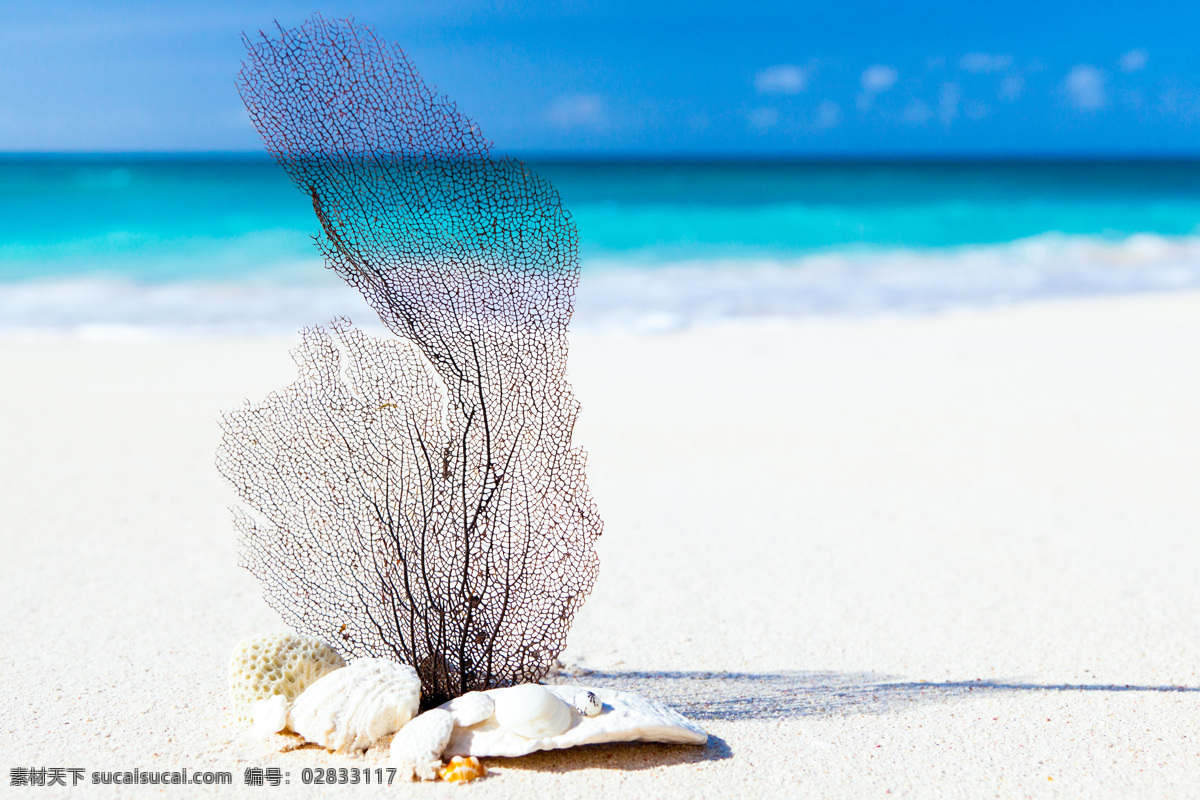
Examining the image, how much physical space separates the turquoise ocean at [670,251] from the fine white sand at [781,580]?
201 inches

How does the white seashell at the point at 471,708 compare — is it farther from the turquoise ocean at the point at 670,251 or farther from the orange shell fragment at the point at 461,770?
the turquoise ocean at the point at 670,251

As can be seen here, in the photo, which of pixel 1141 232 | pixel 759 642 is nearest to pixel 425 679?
pixel 759 642

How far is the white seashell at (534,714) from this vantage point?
9.27 feet

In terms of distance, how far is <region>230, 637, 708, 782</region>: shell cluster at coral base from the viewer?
2828 millimetres

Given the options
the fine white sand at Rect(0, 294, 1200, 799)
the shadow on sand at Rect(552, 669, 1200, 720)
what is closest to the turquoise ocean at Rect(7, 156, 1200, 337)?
the fine white sand at Rect(0, 294, 1200, 799)

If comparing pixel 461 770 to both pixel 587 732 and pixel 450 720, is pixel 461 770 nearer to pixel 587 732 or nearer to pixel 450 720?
pixel 450 720

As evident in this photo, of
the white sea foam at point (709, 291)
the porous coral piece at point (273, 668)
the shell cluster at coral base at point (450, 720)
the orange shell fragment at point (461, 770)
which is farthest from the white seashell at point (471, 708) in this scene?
the white sea foam at point (709, 291)

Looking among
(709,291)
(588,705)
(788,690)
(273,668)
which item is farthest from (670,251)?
(588,705)

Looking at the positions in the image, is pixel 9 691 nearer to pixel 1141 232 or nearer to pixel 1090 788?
pixel 1090 788

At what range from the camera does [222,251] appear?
20.7 metres

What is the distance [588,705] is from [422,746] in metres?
0.52

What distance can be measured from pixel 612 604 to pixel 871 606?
1.22 m

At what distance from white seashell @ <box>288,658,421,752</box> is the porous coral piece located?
14 cm

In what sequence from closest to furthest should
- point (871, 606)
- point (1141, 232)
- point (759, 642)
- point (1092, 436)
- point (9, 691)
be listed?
point (9, 691), point (759, 642), point (871, 606), point (1092, 436), point (1141, 232)
